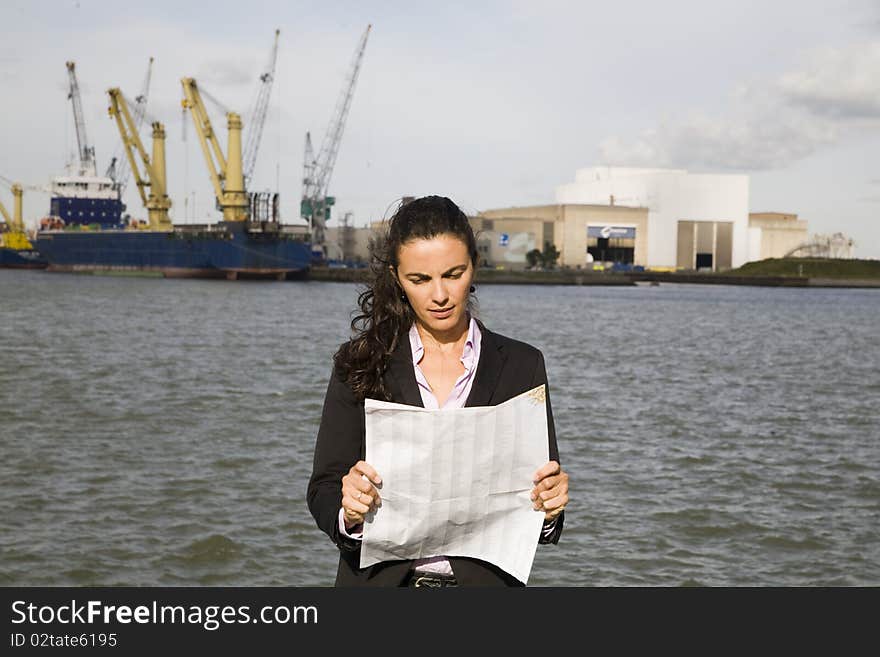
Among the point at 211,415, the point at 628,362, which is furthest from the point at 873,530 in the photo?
the point at 628,362

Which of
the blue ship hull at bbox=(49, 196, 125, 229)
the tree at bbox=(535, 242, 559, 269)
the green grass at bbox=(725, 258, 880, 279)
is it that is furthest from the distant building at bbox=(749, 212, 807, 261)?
the blue ship hull at bbox=(49, 196, 125, 229)

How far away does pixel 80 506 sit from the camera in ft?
31.8

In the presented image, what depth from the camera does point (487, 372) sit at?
8.21ft

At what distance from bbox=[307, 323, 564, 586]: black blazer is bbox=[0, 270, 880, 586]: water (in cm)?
535

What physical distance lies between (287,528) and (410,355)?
6.87 meters

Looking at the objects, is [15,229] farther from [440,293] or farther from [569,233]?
[440,293]

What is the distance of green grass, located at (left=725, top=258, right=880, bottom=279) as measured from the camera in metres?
111

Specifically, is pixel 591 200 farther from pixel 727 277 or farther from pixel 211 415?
pixel 211 415

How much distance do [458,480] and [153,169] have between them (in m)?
98.3

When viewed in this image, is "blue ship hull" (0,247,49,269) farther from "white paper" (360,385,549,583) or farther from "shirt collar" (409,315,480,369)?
"white paper" (360,385,549,583)

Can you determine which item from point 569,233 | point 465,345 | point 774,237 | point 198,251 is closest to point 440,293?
point 465,345

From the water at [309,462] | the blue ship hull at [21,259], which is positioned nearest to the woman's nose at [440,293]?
the water at [309,462]

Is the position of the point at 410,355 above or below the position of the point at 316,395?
above

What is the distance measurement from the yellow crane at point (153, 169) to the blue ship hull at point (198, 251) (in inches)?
171
